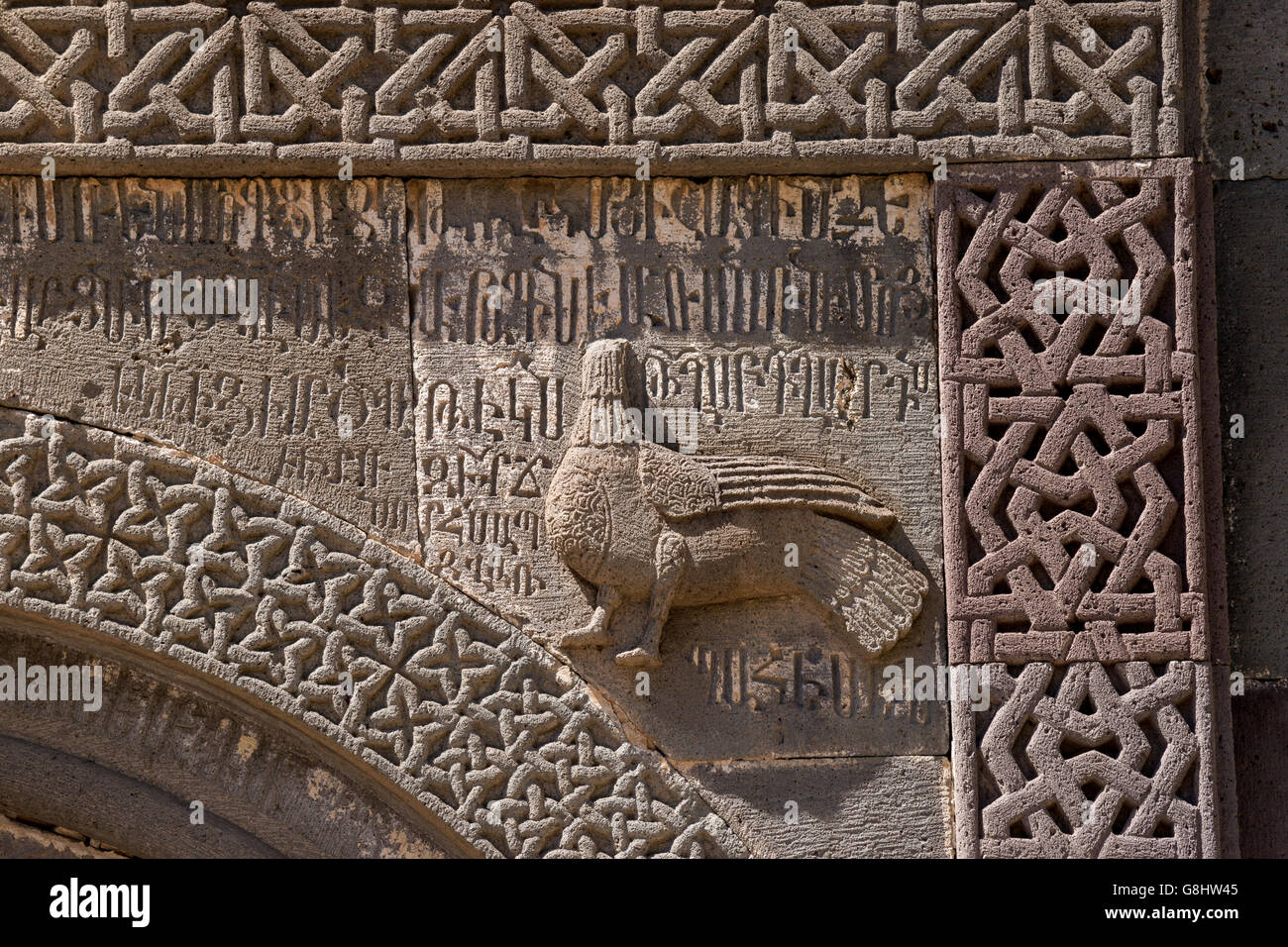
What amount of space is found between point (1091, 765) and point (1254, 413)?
912 mm

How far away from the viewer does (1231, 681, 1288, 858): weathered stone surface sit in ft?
11.8

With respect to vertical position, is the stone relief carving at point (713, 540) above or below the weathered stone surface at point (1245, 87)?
below

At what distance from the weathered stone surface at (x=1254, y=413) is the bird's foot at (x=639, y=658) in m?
1.31

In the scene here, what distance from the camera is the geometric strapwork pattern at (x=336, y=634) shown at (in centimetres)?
348

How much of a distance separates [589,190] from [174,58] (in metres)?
0.99

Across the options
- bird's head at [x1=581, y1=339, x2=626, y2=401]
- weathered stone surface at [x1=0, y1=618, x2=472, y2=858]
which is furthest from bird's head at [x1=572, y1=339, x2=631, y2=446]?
weathered stone surface at [x1=0, y1=618, x2=472, y2=858]

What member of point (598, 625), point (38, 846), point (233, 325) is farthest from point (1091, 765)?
point (38, 846)

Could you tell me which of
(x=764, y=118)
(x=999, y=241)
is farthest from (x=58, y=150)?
(x=999, y=241)

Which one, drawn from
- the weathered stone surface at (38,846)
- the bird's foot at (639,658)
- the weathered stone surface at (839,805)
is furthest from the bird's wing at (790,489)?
the weathered stone surface at (38,846)

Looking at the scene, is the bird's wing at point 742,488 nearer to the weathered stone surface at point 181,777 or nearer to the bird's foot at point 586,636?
the bird's foot at point 586,636

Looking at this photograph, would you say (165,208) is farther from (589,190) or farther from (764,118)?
(764,118)

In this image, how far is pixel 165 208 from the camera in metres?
3.67

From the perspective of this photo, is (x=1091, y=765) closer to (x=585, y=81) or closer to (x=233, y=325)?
(x=585, y=81)

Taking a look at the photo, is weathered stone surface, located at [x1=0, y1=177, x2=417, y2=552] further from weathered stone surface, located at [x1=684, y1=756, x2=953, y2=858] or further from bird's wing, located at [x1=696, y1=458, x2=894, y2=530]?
weathered stone surface, located at [x1=684, y1=756, x2=953, y2=858]
